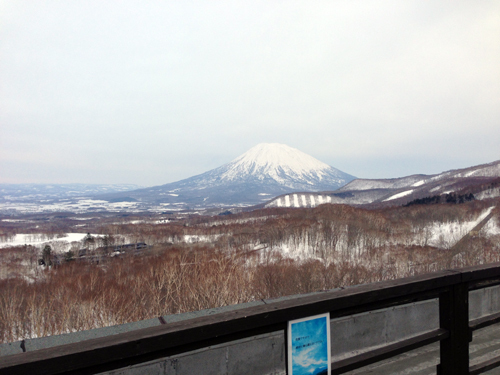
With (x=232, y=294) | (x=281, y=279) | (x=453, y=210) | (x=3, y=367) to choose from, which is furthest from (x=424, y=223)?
(x=3, y=367)

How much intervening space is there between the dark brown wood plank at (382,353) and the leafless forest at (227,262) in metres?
25.5

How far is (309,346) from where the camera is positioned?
1.93 metres

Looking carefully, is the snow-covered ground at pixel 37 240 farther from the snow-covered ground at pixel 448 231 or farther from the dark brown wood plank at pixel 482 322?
the dark brown wood plank at pixel 482 322

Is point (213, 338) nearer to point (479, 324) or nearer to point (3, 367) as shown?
point (3, 367)

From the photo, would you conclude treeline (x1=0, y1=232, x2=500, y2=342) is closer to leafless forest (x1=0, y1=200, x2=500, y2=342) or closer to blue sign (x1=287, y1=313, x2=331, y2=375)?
leafless forest (x1=0, y1=200, x2=500, y2=342)

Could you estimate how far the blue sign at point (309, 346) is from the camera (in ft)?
6.15

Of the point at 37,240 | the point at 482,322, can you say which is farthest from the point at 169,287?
the point at 37,240

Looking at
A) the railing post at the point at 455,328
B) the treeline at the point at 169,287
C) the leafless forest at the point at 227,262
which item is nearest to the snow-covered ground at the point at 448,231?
the leafless forest at the point at 227,262

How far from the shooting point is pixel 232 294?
30906mm

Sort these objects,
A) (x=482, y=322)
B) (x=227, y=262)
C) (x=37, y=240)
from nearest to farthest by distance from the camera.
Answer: (x=482, y=322)
(x=227, y=262)
(x=37, y=240)

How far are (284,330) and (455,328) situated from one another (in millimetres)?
1414

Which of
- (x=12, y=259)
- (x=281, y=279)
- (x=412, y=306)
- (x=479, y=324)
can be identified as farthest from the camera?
(x=12, y=259)

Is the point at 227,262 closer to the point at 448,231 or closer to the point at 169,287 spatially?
the point at 169,287

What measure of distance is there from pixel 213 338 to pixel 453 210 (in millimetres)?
125808
